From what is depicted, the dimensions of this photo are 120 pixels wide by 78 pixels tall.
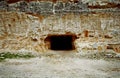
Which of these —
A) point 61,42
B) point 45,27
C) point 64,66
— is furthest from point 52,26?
point 64,66

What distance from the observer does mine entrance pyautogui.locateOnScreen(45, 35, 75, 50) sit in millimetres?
11052

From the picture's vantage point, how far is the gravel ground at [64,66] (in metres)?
8.17

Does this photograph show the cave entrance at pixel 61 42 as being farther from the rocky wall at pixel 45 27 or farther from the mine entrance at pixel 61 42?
the rocky wall at pixel 45 27

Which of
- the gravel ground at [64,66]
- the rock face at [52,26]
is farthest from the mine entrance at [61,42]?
the gravel ground at [64,66]

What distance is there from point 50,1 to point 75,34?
1355mm

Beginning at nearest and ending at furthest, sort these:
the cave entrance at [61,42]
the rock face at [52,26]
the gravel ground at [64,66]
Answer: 1. the gravel ground at [64,66]
2. the rock face at [52,26]
3. the cave entrance at [61,42]

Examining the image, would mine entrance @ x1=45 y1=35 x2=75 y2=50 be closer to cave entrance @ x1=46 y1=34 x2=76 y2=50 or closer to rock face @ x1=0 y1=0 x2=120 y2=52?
cave entrance @ x1=46 y1=34 x2=76 y2=50

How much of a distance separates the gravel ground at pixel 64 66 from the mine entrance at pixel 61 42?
732 millimetres

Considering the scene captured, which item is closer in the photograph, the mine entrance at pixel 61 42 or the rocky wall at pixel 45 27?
the rocky wall at pixel 45 27

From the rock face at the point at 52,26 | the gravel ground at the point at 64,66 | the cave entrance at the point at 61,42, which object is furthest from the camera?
the cave entrance at the point at 61,42

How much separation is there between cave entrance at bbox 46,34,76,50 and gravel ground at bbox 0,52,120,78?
2.29ft

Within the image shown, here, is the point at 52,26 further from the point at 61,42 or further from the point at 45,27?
the point at 61,42

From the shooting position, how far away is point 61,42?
40.0ft

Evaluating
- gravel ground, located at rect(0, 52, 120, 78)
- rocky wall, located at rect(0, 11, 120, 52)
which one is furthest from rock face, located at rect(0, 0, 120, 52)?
gravel ground, located at rect(0, 52, 120, 78)
